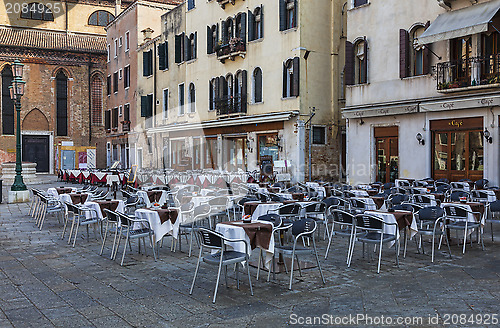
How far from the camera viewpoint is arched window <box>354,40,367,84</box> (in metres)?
19.5

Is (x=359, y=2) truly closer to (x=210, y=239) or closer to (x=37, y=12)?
(x=210, y=239)

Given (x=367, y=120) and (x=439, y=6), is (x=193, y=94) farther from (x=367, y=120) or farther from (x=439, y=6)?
(x=439, y=6)

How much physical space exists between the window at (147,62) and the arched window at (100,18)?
13.6 meters

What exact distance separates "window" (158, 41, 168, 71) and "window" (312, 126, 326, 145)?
1356 centimetres

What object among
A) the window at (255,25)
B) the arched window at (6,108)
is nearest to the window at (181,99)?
the window at (255,25)

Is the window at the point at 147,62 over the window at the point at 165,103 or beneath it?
over

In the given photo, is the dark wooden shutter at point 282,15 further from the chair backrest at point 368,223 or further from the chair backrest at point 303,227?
the chair backrest at point 303,227

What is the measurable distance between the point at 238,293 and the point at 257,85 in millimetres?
18640

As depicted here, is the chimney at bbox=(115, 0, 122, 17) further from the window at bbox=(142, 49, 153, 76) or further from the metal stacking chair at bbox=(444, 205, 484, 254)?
the metal stacking chair at bbox=(444, 205, 484, 254)

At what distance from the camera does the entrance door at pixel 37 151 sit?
136 ft

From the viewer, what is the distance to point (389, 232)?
780 centimetres

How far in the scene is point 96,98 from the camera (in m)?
44.5

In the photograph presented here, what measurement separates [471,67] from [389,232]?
32.7 ft

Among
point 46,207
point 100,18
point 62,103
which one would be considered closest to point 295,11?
point 46,207
